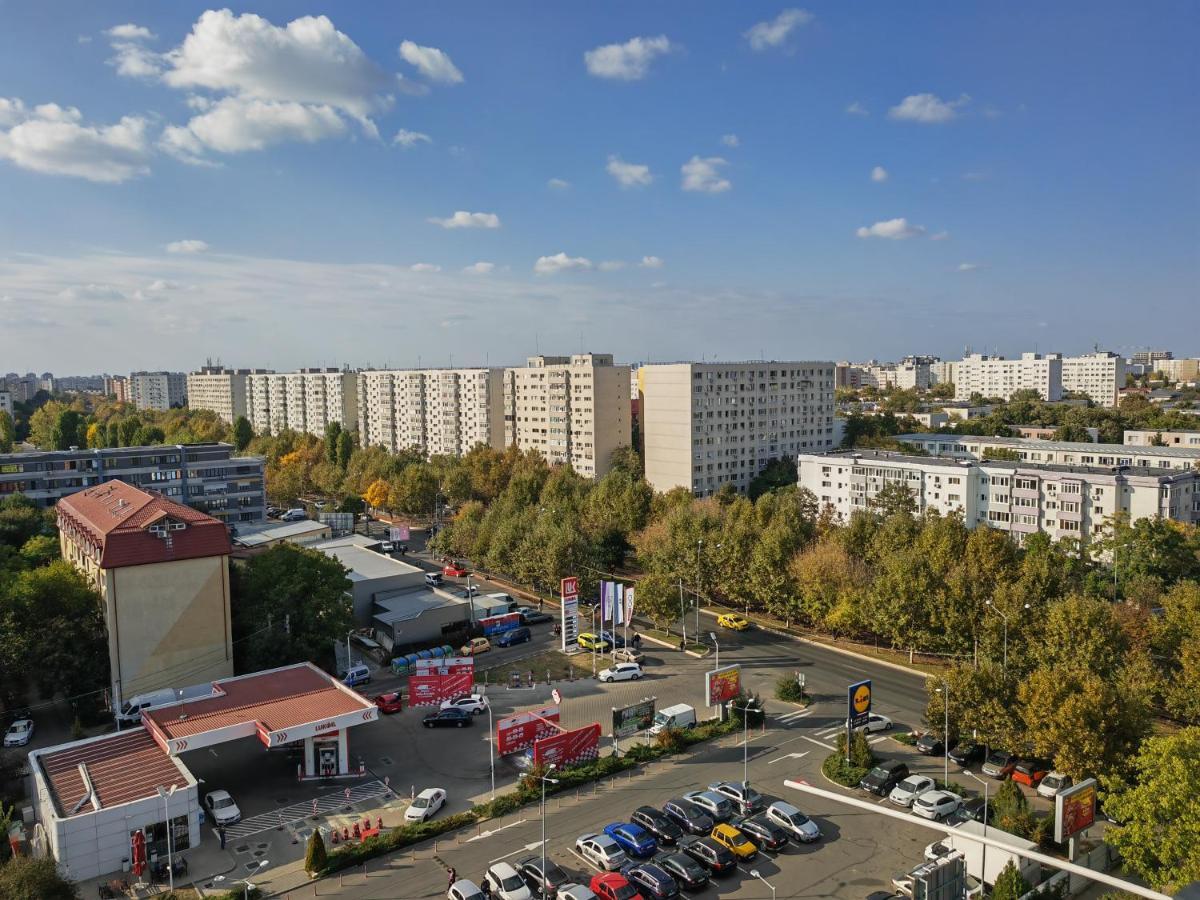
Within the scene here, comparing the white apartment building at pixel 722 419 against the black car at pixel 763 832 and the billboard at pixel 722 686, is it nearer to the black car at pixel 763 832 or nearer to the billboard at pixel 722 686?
the billboard at pixel 722 686

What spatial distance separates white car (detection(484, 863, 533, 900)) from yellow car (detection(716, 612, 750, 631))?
23471 millimetres

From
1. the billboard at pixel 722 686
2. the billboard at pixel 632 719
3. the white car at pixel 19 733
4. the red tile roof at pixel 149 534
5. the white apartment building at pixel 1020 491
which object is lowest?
the white car at pixel 19 733

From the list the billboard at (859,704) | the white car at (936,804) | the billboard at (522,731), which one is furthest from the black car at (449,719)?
the white car at (936,804)

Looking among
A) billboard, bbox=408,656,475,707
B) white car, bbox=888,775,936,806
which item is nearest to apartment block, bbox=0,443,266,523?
billboard, bbox=408,656,475,707

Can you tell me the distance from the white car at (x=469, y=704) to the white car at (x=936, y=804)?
51.4 feet

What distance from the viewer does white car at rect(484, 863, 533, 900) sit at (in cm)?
1919

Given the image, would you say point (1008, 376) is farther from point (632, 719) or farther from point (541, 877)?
point (541, 877)

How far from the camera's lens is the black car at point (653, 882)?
1922 centimetres

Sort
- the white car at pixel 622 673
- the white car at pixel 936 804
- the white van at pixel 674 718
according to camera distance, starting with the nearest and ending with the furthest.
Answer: the white car at pixel 936 804
the white van at pixel 674 718
the white car at pixel 622 673

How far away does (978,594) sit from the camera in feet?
109

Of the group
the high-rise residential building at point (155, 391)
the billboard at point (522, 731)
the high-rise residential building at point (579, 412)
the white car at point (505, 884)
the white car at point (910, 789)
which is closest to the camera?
the white car at point (505, 884)

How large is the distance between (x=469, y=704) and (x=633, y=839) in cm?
1121

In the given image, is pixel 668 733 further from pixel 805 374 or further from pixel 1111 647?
pixel 805 374

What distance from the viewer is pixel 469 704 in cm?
3102
